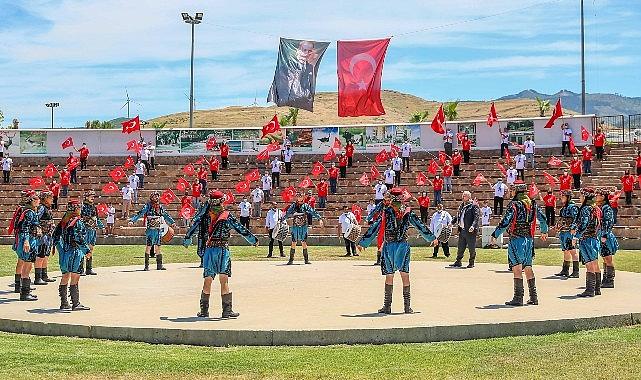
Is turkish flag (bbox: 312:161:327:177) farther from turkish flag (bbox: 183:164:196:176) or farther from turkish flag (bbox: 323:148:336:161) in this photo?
turkish flag (bbox: 183:164:196:176)

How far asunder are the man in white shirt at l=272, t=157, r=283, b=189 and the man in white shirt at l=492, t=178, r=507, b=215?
→ 10909 millimetres

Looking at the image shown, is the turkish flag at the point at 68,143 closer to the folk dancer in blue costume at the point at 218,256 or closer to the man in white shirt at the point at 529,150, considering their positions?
the man in white shirt at the point at 529,150

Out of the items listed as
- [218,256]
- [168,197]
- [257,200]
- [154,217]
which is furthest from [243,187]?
[218,256]

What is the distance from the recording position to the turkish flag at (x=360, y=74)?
47656 mm

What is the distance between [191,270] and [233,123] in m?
120

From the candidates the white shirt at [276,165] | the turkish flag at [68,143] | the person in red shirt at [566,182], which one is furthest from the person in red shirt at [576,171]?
the turkish flag at [68,143]

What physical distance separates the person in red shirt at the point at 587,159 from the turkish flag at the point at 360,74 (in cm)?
1099

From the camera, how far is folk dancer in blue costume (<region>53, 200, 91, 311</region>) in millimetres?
16812

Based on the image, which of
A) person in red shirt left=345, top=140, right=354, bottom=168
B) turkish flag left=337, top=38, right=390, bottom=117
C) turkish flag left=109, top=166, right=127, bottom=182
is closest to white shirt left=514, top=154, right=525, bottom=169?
person in red shirt left=345, top=140, right=354, bottom=168

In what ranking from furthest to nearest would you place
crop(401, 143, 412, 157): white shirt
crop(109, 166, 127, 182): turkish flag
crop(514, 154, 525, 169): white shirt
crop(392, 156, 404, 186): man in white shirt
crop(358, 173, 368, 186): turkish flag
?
crop(109, 166, 127, 182): turkish flag → crop(401, 143, 412, 157): white shirt → crop(358, 173, 368, 186): turkish flag → crop(392, 156, 404, 186): man in white shirt → crop(514, 154, 525, 169): white shirt

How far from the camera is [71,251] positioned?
16.8 meters

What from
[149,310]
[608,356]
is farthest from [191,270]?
[608,356]

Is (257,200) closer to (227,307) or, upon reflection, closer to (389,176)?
(389,176)

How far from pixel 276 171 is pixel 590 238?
90.9 feet
